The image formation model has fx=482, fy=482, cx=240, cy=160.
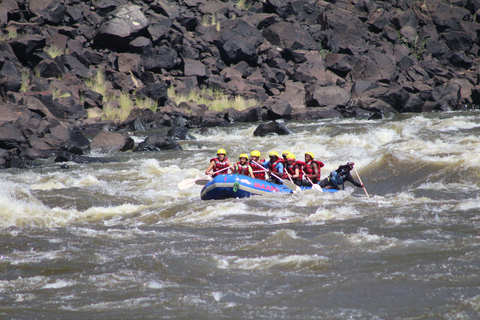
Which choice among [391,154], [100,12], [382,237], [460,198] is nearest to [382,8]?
[100,12]

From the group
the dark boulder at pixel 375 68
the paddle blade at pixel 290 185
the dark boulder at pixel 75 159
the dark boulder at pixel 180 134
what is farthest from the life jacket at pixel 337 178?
the dark boulder at pixel 375 68

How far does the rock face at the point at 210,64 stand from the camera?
58.6 feet

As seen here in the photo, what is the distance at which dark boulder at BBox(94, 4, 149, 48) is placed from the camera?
81.6 feet

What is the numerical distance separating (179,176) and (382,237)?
21.8 ft

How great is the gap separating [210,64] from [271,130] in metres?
10.2

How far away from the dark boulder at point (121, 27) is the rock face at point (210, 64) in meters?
0.05

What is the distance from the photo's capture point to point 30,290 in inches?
177

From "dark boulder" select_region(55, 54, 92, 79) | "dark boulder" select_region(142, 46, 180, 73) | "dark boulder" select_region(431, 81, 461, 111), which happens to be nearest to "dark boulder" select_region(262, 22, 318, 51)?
"dark boulder" select_region(142, 46, 180, 73)

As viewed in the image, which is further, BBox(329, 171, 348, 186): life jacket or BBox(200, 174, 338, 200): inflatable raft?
BBox(329, 171, 348, 186): life jacket

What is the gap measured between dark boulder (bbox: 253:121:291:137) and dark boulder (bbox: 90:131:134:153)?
4518 millimetres

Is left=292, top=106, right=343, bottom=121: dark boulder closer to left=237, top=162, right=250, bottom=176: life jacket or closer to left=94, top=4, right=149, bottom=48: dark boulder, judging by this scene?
left=94, top=4, right=149, bottom=48: dark boulder

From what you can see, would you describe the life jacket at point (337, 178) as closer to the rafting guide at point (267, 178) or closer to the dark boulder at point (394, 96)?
the rafting guide at point (267, 178)

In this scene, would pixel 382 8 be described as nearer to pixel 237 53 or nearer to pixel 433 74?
pixel 433 74

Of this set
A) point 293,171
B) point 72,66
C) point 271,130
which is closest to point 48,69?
point 72,66
